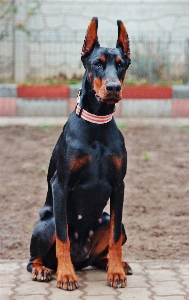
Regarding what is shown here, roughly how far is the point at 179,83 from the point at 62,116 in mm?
2362

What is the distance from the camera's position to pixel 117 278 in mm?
4445

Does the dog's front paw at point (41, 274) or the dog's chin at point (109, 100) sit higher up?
the dog's chin at point (109, 100)

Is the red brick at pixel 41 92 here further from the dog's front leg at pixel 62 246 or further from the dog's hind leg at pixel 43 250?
the dog's front leg at pixel 62 246

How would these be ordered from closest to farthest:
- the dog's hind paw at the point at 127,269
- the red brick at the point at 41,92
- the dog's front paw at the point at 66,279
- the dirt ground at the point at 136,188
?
1. the dog's front paw at the point at 66,279
2. the dog's hind paw at the point at 127,269
3. the dirt ground at the point at 136,188
4. the red brick at the point at 41,92

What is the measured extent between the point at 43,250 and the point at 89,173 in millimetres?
629

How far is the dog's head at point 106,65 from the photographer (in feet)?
13.7

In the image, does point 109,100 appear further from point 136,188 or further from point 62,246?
point 136,188

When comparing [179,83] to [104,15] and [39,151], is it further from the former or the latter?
[39,151]

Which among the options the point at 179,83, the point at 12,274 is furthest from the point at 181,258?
the point at 179,83

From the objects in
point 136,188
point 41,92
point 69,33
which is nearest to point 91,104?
point 136,188

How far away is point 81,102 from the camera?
450 cm

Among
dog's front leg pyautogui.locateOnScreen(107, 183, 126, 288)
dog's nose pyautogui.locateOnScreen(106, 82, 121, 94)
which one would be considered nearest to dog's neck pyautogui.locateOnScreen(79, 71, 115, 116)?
dog's nose pyautogui.locateOnScreen(106, 82, 121, 94)

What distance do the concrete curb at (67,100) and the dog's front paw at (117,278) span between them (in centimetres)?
658

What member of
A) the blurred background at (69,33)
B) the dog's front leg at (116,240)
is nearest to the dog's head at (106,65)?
the dog's front leg at (116,240)
